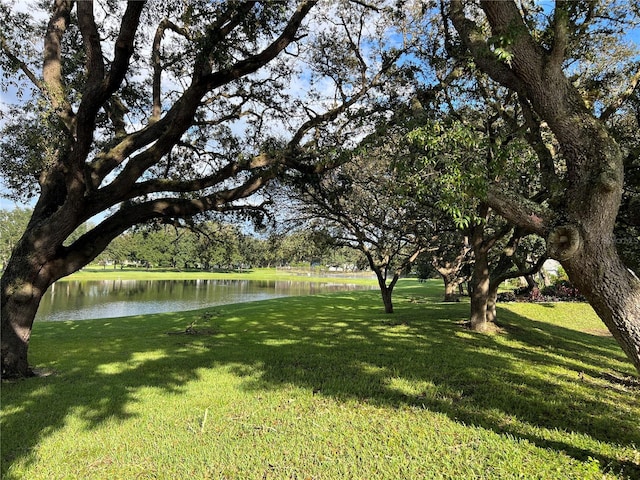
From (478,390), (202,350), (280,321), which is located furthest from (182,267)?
(478,390)

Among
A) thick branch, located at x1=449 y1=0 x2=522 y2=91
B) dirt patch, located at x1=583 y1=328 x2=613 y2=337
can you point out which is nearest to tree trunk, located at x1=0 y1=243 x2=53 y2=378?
thick branch, located at x1=449 y1=0 x2=522 y2=91

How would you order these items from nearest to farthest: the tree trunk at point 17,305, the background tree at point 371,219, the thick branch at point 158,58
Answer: the tree trunk at point 17,305 → the thick branch at point 158,58 → the background tree at point 371,219

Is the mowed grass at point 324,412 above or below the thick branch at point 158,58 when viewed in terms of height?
below

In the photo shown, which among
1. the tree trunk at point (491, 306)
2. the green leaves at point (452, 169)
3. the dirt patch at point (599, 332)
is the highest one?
the green leaves at point (452, 169)

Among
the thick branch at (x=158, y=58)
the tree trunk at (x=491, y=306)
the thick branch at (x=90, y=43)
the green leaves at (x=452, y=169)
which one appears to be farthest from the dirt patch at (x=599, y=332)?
the thick branch at (x=90, y=43)

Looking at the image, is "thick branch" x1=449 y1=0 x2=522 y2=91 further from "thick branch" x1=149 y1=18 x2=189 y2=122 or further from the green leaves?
"thick branch" x1=149 y1=18 x2=189 y2=122

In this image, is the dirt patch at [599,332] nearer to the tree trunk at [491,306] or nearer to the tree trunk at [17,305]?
the tree trunk at [491,306]

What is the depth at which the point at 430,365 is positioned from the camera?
6688 millimetres

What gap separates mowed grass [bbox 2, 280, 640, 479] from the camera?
11.0 feet

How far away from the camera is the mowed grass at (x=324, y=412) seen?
3.35 m

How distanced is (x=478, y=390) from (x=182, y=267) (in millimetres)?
71998

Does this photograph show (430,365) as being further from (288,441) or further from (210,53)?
(210,53)

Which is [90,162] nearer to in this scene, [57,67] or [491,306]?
[57,67]

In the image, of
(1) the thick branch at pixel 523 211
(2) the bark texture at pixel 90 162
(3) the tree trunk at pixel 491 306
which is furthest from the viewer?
(3) the tree trunk at pixel 491 306
